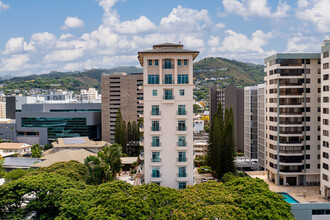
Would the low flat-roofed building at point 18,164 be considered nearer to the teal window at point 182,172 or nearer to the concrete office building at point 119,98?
the concrete office building at point 119,98

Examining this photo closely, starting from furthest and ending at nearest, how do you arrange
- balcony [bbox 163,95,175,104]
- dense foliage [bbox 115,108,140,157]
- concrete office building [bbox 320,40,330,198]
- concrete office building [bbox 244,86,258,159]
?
dense foliage [bbox 115,108,140,157], concrete office building [bbox 244,86,258,159], concrete office building [bbox 320,40,330,198], balcony [bbox 163,95,175,104]

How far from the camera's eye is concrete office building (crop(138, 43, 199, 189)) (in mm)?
24141

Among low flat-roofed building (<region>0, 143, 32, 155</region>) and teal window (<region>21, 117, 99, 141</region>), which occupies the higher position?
teal window (<region>21, 117, 99, 141</region>)

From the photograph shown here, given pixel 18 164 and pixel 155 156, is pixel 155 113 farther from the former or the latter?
pixel 18 164

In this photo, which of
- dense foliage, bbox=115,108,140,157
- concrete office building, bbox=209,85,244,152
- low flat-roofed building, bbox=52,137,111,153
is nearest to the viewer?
low flat-roofed building, bbox=52,137,111,153

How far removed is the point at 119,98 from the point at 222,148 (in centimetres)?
3375

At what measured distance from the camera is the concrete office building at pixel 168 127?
2414cm

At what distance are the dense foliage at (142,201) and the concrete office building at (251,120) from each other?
2405 centimetres

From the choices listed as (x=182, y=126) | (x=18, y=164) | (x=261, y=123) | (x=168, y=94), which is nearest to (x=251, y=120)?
(x=261, y=123)

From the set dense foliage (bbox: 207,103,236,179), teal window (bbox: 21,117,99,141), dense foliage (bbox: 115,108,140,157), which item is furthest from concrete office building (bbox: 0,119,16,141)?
dense foliage (bbox: 207,103,236,179)

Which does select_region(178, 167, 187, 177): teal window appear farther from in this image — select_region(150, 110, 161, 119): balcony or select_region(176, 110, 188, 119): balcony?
select_region(150, 110, 161, 119): balcony

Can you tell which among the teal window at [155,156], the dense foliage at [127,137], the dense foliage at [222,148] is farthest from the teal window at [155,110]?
the dense foliage at [127,137]

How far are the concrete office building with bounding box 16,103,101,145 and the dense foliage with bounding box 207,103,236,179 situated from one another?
116 feet

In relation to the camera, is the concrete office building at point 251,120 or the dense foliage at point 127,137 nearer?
the concrete office building at point 251,120
